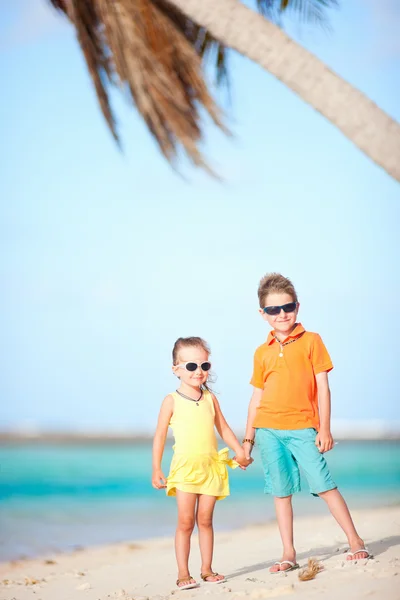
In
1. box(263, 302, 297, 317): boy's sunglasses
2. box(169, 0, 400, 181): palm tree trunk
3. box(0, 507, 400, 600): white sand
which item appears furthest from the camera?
box(263, 302, 297, 317): boy's sunglasses

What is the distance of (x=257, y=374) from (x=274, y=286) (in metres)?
0.52

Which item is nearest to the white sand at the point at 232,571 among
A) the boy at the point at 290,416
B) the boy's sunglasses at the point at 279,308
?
the boy at the point at 290,416

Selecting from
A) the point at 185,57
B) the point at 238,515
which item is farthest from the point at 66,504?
the point at 185,57

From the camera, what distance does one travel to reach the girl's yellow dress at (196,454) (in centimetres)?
430

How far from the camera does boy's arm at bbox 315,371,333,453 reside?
442 cm

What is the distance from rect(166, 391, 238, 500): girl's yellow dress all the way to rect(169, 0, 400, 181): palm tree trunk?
5.48 ft

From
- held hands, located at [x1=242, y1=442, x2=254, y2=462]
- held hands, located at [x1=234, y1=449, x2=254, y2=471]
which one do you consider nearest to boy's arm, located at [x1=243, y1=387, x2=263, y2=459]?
held hands, located at [x1=242, y1=442, x2=254, y2=462]

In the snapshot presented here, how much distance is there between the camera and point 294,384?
452cm

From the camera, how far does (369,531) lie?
635 cm

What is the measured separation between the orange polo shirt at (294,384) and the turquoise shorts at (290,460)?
2.1 inches

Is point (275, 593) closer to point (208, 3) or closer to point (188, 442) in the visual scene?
point (188, 442)

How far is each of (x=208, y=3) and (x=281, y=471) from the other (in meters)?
2.54

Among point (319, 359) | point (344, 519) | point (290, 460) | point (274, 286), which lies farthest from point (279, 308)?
point (344, 519)

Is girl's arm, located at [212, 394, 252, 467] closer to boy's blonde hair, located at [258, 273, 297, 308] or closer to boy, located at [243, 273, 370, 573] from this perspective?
boy, located at [243, 273, 370, 573]
